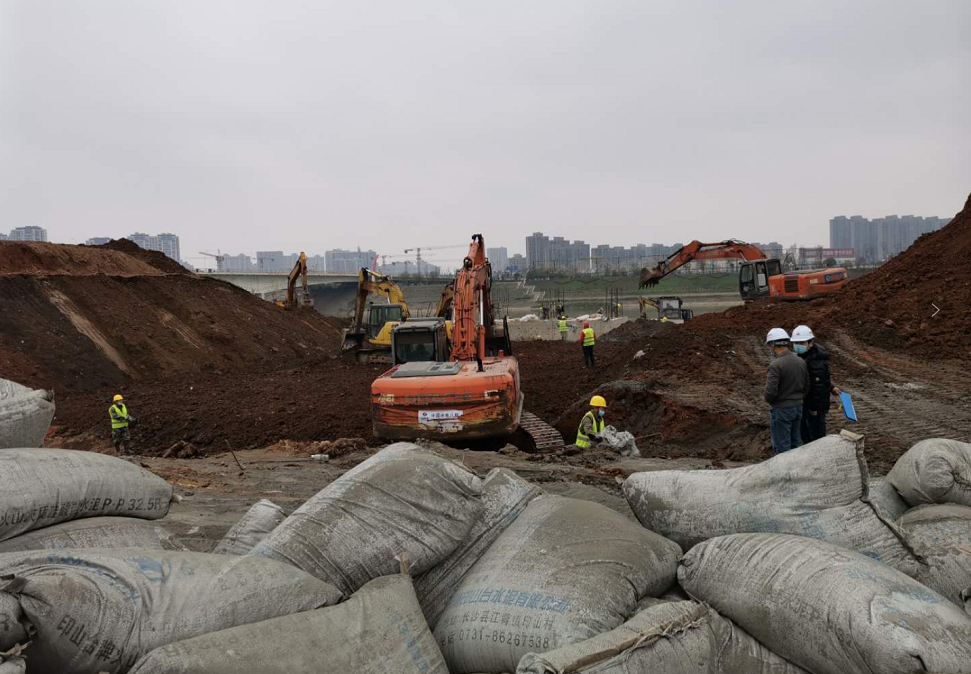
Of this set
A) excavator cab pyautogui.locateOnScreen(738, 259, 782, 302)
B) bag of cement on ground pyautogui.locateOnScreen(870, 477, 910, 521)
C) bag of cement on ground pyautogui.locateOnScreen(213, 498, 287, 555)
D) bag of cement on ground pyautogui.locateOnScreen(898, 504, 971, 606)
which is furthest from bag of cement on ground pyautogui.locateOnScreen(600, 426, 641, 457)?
excavator cab pyautogui.locateOnScreen(738, 259, 782, 302)

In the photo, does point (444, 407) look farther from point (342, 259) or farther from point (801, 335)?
point (342, 259)

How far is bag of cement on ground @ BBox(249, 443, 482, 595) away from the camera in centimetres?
262

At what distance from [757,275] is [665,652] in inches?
699

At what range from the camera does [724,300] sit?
→ 3822 centimetres

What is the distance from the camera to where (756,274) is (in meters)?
18.4

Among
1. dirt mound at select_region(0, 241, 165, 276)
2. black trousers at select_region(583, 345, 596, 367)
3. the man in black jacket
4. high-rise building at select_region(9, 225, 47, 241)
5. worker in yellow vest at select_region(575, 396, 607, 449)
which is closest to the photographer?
the man in black jacket

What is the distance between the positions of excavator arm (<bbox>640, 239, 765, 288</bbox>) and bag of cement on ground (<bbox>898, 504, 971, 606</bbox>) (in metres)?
15.0

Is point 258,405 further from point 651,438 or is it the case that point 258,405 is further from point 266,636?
point 266,636

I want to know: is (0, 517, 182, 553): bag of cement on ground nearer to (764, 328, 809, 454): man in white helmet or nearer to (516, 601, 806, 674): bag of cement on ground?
(516, 601, 806, 674): bag of cement on ground

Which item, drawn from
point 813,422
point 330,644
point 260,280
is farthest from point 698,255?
point 260,280

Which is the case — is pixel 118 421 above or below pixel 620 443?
above

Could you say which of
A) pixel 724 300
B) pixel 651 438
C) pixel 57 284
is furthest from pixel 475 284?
pixel 724 300

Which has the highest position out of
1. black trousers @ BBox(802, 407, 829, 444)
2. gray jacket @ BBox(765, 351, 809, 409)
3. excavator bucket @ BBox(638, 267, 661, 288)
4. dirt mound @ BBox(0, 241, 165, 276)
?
dirt mound @ BBox(0, 241, 165, 276)

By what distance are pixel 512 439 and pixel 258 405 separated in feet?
14.1
